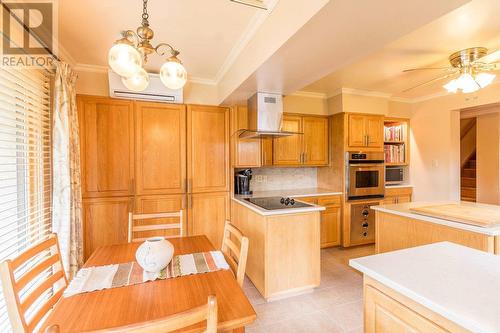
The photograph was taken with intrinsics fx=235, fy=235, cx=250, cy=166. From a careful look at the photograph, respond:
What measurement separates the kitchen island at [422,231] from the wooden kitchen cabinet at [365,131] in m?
1.40

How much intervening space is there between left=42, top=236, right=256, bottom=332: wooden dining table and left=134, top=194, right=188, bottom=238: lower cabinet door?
1696 mm

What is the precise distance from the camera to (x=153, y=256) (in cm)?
127

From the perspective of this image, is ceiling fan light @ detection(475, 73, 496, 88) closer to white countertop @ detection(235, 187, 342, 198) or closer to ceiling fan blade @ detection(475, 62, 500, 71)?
ceiling fan blade @ detection(475, 62, 500, 71)

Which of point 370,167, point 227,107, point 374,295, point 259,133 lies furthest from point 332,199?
point 374,295

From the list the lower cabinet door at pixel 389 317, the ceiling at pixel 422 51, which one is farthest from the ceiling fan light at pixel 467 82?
the lower cabinet door at pixel 389 317

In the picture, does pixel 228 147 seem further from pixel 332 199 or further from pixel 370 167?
pixel 370 167

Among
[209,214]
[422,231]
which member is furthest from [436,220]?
[209,214]

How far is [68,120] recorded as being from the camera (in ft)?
6.91

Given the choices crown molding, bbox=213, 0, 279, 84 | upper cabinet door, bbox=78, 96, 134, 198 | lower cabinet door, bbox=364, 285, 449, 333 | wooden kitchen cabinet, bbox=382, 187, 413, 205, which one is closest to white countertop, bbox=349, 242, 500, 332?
lower cabinet door, bbox=364, 285, 449, 333

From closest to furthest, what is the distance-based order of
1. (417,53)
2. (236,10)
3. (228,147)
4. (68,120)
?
1. (236,10)
2. (68,120)
3. (417,53)
4. (228,147)

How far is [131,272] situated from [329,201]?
2.80m

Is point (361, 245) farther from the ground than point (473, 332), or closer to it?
closer to it

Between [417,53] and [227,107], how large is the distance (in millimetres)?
2153

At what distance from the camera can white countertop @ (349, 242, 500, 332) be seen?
71 centimetres
